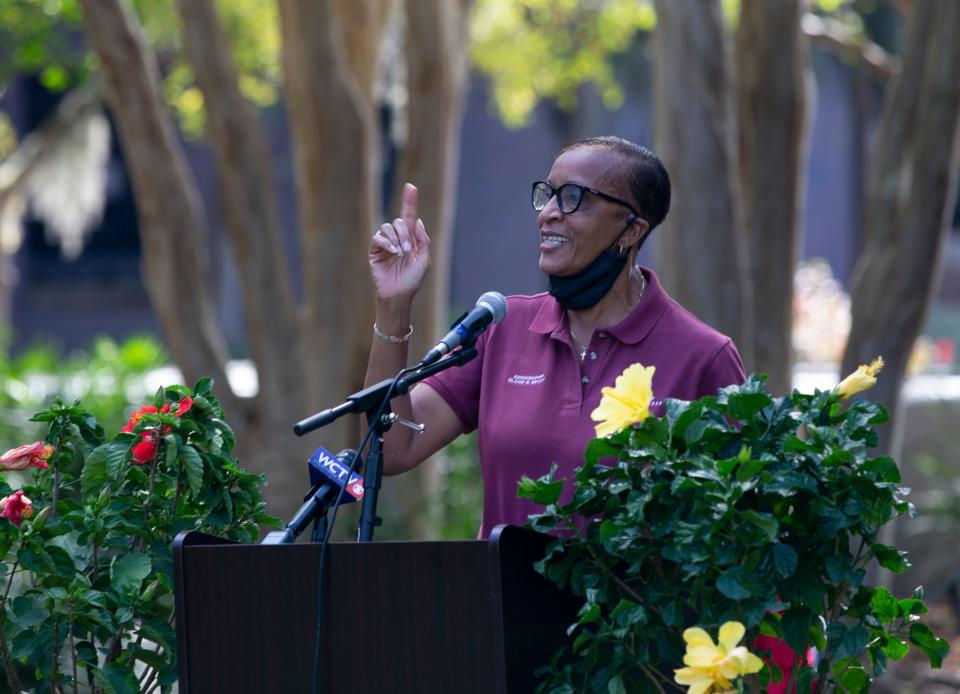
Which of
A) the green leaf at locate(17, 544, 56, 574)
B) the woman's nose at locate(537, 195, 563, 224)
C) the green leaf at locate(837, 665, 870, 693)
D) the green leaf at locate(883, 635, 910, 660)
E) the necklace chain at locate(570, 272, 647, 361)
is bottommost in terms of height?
the green leaf at locate(837, 665, 870, 693)

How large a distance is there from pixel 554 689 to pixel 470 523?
634 cm

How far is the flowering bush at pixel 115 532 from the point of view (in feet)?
10.2

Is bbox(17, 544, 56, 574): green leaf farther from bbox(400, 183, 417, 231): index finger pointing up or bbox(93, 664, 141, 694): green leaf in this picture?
bbox(400, 183, 417, 231): index finger pointing up

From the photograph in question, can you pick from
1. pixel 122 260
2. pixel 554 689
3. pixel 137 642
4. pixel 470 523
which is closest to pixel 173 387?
pixel 137 642

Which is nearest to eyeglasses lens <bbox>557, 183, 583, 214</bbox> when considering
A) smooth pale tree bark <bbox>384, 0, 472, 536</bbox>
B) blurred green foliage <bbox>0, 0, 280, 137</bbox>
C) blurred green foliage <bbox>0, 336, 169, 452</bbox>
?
smooth pale tree bark <bbox>384, 0, 472, 536</bbox>

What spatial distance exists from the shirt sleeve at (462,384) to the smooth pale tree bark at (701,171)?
9.74ft

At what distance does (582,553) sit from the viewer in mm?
2717

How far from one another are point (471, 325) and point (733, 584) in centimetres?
90

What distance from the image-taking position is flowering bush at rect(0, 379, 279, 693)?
10.2 ft

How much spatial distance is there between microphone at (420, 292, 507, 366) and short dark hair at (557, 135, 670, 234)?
0.56 meters

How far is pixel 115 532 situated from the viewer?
3186 millimetres

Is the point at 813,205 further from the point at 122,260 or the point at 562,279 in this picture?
the point at 562,279

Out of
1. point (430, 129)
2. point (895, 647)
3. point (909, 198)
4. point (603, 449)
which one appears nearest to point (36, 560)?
point (603, 449)

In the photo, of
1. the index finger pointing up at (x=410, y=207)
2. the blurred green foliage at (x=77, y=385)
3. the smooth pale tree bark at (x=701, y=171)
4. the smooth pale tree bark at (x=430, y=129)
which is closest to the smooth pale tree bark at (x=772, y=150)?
the smooth pale tree bark at (x=701, y=171)
